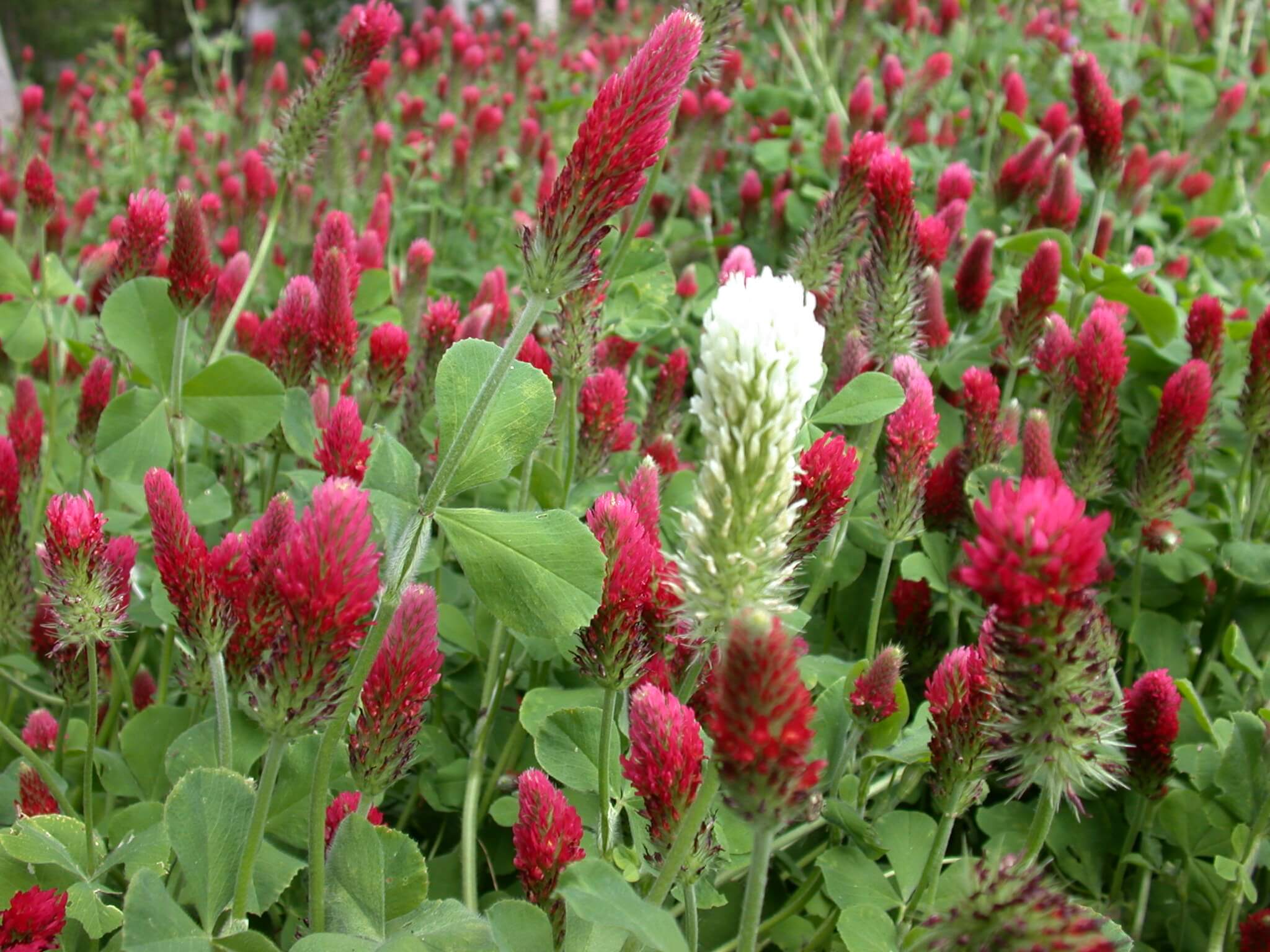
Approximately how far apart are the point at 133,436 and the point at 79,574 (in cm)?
54

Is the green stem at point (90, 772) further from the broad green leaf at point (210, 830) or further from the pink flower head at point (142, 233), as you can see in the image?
the pink flower head at point (142, 233)

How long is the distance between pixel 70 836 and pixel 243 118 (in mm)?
3691

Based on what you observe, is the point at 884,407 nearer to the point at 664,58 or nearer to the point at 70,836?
the point at 664,58

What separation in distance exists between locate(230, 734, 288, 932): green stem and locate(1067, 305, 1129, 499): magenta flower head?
1.30 m

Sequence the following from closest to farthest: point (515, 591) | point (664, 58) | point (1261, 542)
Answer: point (664, 58) < point (515, 591) < point (1261, 542)

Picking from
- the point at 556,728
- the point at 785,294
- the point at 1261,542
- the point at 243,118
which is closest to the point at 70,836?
the point at 556,728

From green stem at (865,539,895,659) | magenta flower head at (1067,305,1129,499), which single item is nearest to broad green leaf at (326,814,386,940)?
green stem at (865,539,895,659)

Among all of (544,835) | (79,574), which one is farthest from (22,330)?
(544,835)

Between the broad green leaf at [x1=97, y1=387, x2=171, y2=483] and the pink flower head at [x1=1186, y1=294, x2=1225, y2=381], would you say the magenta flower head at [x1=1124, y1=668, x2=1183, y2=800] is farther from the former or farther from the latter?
the broad green leaf at [x1=97, y1=387, x2=171, y2=483]

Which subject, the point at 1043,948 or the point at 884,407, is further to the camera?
the point at 884,407

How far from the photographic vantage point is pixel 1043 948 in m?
0.75

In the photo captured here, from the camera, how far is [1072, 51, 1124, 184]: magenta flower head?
239 centimetres

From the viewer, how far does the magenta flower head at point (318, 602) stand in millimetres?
876

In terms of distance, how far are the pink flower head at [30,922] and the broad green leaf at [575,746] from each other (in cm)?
49
